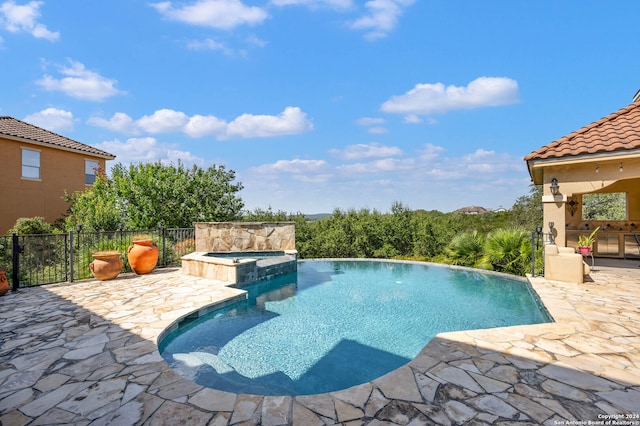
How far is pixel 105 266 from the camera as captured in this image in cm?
844

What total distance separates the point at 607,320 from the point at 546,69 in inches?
452

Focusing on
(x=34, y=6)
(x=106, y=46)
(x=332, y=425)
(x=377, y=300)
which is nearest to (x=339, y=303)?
(x=377, y=300)

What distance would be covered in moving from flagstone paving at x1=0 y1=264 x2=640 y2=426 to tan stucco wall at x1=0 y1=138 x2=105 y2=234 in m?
14.8

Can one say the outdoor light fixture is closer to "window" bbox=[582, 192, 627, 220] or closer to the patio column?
the patio column

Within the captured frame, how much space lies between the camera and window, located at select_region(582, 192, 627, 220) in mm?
19017

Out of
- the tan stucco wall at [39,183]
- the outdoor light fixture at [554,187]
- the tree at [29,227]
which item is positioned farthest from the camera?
the tan stucco wall at [39,183]

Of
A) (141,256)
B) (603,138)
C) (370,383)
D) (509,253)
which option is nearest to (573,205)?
(509,253)

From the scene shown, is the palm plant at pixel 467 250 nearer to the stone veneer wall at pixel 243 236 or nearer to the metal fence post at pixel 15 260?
the stone veneer wall at pixel 243 236

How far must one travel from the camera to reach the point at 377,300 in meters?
7.65

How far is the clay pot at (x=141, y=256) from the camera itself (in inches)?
359

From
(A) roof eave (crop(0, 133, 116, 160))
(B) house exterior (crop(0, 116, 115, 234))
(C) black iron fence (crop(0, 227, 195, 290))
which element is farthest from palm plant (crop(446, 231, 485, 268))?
(A) roof eave (crop(0, 133, 116, 160))

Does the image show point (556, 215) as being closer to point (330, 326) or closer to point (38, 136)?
point (330, 326)

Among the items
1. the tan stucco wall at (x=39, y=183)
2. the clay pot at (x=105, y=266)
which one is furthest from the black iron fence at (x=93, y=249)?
the tan stucco wall at (x=39, y=183)

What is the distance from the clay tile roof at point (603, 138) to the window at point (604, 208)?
12.6 metres
